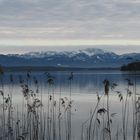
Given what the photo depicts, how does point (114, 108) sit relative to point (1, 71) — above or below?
below

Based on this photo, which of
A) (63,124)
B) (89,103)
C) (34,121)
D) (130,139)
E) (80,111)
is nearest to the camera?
(34,121)

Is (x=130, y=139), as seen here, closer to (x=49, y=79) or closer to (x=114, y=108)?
(x=49, y=79)

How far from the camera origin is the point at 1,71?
1069cm

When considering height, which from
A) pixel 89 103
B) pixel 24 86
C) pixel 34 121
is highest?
pixel 24 86

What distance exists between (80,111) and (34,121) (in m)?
10.5

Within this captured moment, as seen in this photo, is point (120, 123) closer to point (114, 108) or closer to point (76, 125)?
point (76, 125)

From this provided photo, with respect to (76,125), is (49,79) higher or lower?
higher

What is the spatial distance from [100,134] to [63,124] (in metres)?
2.71

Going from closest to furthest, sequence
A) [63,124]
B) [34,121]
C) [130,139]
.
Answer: [34,121] → [130,139] → [63,124]

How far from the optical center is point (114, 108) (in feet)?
77.1

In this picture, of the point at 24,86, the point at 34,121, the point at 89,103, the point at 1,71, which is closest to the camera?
the point at 1,71

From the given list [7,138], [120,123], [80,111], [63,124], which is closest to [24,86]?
[7,138]

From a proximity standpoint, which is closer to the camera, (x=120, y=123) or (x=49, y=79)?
(x=49, y=79)

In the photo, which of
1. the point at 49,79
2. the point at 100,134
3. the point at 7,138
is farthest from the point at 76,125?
the point at 49,79
